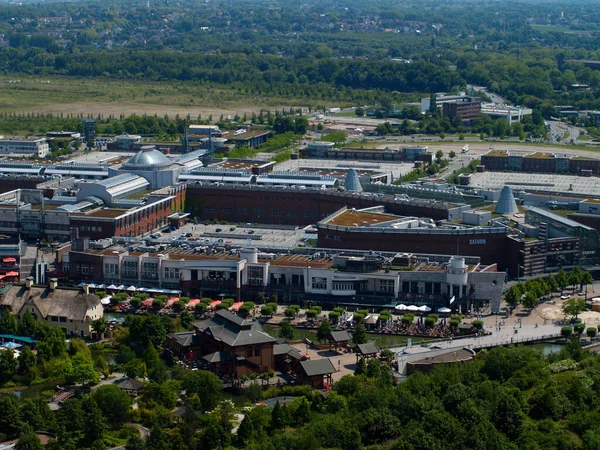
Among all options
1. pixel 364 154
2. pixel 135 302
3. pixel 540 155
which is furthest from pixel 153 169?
pixel 540 155

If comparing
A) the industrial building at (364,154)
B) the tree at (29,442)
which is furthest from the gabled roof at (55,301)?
the industrial building at (364,154)

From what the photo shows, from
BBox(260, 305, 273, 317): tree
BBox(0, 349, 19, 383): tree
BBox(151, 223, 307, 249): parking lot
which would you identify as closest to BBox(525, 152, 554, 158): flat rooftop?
BBox(151, 223, 307, 249): parking lot

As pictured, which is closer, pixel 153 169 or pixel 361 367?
pixel 361 367

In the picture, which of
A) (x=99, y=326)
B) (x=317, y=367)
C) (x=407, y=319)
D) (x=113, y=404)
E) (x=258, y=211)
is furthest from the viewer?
(x=258, y=211)

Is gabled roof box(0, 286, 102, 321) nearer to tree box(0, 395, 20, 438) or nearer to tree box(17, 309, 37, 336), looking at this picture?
tree box(17, 309, 37, 336)

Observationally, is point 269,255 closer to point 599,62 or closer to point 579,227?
point 579,227

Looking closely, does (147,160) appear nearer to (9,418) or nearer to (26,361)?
(26,361)

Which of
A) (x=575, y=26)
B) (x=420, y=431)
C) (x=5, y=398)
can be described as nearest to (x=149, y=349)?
(x=5, y=398)
